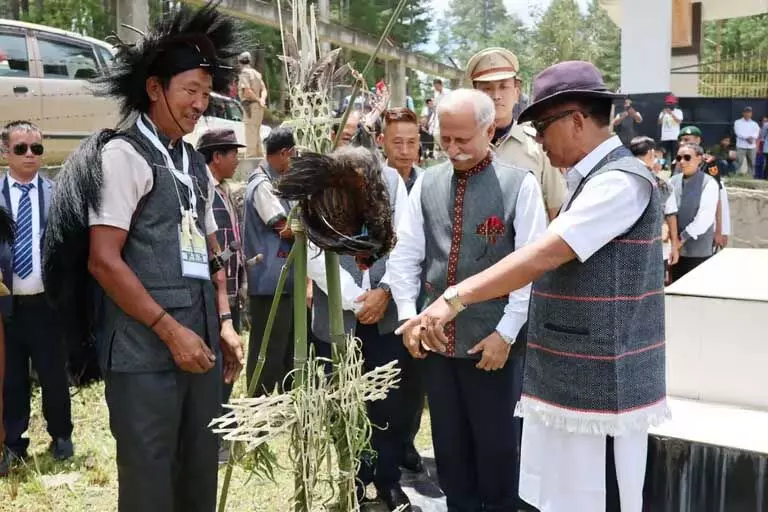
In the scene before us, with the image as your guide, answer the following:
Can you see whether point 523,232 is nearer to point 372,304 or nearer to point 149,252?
point 372,304

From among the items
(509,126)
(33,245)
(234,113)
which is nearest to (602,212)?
(509,126)

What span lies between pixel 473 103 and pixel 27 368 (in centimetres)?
291

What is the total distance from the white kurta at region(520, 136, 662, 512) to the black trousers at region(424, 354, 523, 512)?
278 millimetres

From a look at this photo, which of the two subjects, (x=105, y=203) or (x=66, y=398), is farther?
(x=66, y=398)

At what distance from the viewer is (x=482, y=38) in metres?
77.4

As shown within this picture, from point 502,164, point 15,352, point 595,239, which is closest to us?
point 595,239

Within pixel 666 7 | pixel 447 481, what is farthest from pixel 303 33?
pixel 666 7

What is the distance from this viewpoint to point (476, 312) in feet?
9.09

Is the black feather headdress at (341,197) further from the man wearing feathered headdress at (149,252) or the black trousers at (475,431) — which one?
the black trousers at (475,431)

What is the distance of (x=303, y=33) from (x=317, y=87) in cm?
13

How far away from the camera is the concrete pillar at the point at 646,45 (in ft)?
35.1

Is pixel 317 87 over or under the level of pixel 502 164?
over

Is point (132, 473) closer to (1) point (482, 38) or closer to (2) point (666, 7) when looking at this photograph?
(2) point (666, 7)

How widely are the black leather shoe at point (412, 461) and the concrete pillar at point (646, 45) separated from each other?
8718 millimetres
